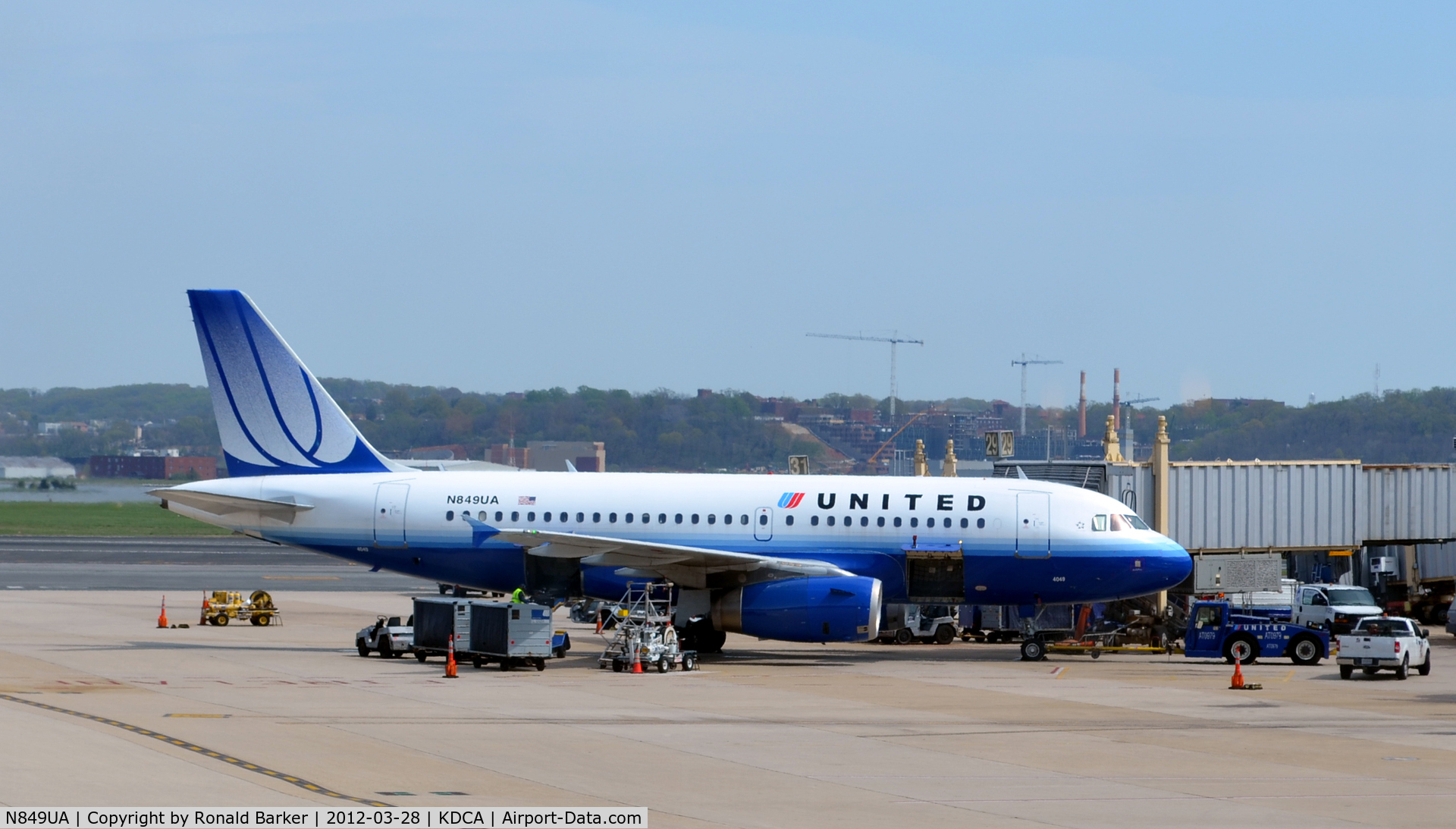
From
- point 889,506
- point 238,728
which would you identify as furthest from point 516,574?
point 238,728

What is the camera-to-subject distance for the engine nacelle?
37.9 metres

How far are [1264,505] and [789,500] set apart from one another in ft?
59.3

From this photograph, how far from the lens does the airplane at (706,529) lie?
40.3 meters

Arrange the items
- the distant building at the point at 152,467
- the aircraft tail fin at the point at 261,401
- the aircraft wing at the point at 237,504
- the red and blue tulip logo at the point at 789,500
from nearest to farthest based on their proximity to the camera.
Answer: the red and blue tulip logo at the point at 789,500 < the aircraft wing at the point at 237,504 < the aircraft tail fin at the point at 261,401 < the distant building at the point at 152,467

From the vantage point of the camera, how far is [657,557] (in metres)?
38.6

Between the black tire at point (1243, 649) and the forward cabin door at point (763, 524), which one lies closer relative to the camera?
the black tire at point (1243, 649)

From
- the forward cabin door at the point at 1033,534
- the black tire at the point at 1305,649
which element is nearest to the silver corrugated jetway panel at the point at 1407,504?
the black tire at the point at 1305,649

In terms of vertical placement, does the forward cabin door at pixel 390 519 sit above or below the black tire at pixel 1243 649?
above

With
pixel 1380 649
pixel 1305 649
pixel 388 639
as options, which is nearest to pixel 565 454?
pixel 388 639

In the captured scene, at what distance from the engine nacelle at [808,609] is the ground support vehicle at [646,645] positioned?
1769mm

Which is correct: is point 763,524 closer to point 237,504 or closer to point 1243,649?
point 1243,649

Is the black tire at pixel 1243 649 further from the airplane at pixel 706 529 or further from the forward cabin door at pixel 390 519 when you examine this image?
the forward cabin door at pixel 390 519

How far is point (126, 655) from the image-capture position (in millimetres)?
37250

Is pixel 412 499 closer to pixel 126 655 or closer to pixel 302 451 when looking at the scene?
pixel 302 451
